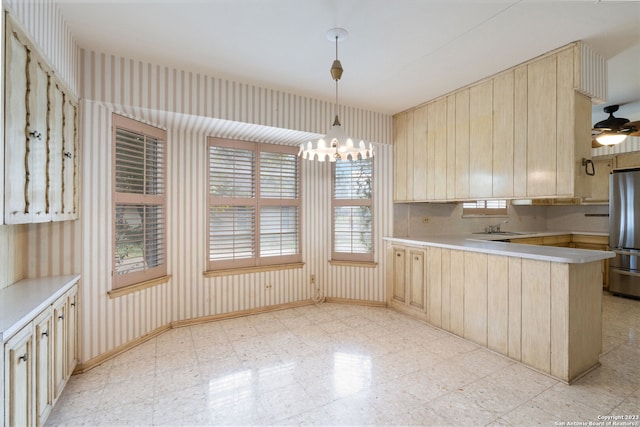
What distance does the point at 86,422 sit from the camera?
2027 millimetres

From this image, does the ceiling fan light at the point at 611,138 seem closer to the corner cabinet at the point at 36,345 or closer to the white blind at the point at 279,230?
the white blind at the point at 279,230

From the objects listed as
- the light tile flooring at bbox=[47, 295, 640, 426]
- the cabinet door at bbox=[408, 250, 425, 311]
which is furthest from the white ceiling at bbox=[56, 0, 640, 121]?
the light tile flooring at bbox=[47, 295, 640, 426]

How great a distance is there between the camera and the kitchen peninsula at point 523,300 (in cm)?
250

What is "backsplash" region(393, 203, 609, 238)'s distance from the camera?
461cm

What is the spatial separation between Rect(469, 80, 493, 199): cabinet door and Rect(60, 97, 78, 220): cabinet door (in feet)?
13.0

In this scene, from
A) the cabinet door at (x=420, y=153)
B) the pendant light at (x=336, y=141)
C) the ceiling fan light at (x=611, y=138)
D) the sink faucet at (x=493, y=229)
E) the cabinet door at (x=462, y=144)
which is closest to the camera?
the pendant light at (x=336, y=141)

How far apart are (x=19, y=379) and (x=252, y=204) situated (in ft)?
9.42

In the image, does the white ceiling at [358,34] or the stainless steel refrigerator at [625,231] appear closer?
the white ceiling at [358,34]

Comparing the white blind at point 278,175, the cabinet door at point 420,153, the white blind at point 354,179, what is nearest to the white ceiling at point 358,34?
the cabinet door at point 420,153

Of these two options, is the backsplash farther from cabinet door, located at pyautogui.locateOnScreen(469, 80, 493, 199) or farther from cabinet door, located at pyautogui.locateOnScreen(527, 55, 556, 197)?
cabinet door, located at pyautogui.locateOnScreen(527, 55, 556, 197)

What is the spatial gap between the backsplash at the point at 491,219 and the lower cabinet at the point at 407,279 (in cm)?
43

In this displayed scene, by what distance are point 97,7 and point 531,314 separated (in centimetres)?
429

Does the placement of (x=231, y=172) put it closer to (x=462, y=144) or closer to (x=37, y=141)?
(x=37, y=141)

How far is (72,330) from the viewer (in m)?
2.48
